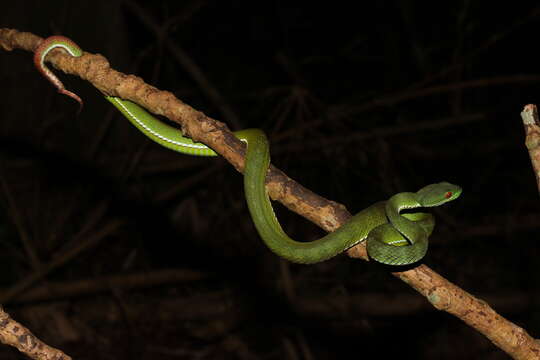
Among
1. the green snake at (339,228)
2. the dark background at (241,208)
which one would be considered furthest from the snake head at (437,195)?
the dark background at (241,208)

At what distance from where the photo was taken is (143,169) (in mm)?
7742

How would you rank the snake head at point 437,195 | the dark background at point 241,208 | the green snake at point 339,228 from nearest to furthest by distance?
the green snake at point 339,228
the snake head at point 437,195
the dark background at point 241,208

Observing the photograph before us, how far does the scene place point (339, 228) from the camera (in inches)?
99.3

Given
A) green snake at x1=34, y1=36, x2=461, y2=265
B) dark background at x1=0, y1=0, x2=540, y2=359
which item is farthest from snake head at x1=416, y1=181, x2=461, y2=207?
dark background at x1=0, y1=0, x2=540, y2=359

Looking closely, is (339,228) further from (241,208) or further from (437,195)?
(241,208)

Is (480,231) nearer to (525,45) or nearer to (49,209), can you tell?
(525,45)

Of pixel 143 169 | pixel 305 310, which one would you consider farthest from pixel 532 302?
pixel 143 169

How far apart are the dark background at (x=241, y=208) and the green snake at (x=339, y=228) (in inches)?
116

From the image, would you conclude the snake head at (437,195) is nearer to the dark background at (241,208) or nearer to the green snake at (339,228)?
the green snake at (339,228)

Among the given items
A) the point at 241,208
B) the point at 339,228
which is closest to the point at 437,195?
the point at 339,228

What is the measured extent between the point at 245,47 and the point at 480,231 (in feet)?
18.3

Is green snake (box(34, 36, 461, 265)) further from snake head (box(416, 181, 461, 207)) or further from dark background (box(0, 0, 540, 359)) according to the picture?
dark background (box(0, 0, 540, 359))

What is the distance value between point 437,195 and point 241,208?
15.5ft

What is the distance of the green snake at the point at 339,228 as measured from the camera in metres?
2.53
